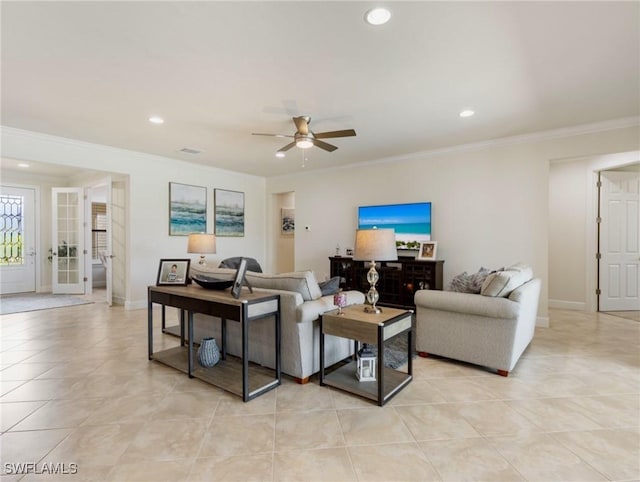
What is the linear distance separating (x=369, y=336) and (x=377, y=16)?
7.10ft

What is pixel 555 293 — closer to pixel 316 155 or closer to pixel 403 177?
pixel 403 177

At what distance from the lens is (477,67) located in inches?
106

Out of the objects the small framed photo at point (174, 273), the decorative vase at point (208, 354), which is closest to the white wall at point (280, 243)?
the small framed photo at point (174, 273)

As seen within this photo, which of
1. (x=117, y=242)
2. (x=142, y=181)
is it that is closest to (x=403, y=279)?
(x=142, y=181)

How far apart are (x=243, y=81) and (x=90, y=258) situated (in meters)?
6.44

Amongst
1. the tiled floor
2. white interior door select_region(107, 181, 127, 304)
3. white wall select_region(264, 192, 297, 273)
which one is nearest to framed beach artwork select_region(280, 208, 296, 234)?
white wall select_region(264, 192, 297, 273)

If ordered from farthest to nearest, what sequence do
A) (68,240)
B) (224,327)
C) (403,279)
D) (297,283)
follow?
(68,240) < (403,279) < (224,327) < (297,283)

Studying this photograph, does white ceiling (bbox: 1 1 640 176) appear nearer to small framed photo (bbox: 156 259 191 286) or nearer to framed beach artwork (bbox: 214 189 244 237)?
small framed photo (bbox: 156 259 191 286)

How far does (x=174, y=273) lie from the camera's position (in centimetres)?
320

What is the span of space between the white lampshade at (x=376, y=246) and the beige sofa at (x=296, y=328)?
490 mm

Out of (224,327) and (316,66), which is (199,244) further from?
(316,66)

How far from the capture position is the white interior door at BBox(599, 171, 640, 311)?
5.20 metres

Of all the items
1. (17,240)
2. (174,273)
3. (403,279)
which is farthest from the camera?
(17,240)

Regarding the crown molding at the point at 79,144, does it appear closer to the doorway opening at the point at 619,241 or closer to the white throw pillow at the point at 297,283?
the white throw pillow at the point at 297,283
